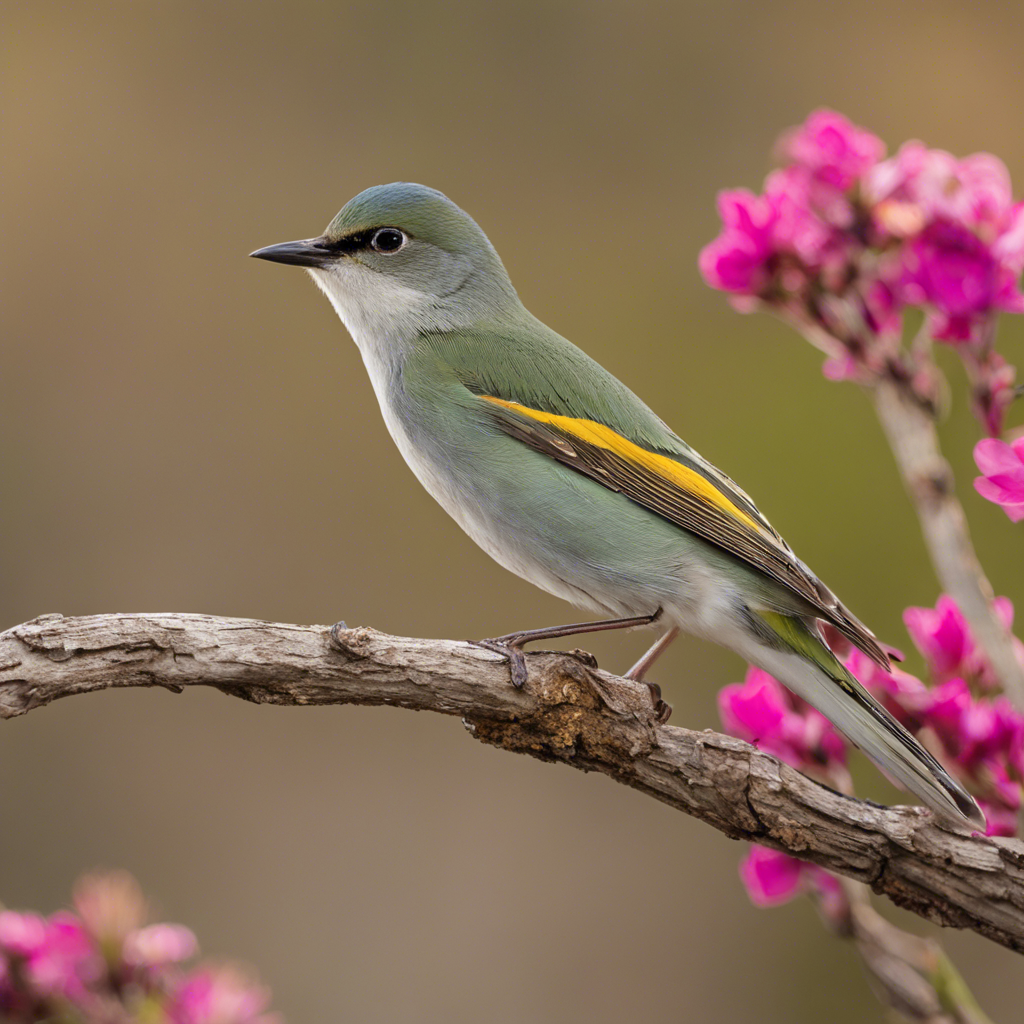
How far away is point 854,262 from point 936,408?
29 centimetres

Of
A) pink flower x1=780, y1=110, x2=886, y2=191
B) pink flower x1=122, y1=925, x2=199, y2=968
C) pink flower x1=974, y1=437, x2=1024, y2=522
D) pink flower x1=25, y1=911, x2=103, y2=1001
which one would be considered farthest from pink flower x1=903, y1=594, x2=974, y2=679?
pink flower x1=25, y1=911, x2=103, y2=1001

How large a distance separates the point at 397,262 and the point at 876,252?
1022 millimetres

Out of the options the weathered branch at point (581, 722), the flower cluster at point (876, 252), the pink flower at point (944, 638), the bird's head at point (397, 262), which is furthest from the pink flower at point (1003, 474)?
the bird's head at point (397, 262)

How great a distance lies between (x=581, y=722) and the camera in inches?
68.2

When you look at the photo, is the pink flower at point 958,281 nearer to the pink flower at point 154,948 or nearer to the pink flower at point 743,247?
the pink flower at point 743,247

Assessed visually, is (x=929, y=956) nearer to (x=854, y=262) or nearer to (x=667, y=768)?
(x=667, y=768)

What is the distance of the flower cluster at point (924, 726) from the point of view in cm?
173

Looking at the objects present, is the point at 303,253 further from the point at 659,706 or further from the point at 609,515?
the point at 659,706

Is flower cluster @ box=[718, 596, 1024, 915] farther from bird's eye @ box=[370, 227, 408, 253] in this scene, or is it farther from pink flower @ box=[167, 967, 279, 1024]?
bird's eye @ box=[370, 227, 408, 253]

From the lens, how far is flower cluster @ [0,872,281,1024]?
1606 mm

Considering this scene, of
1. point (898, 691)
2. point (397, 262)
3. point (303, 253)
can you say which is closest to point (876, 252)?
point (898, 691)

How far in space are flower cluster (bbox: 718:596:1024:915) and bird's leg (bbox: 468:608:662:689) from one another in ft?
0.69

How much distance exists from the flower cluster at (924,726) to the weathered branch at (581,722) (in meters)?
0.12

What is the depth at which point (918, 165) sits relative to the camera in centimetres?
190
